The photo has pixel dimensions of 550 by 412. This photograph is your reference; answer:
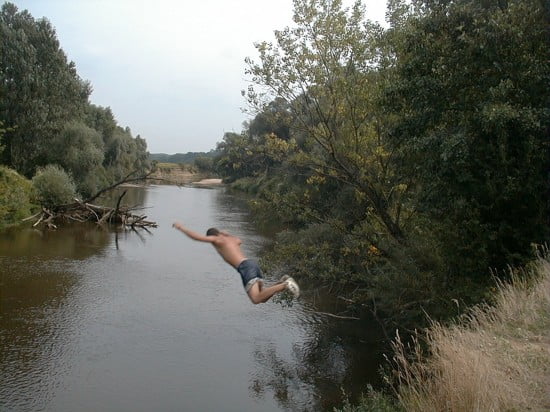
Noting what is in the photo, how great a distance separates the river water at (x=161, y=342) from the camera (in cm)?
1010

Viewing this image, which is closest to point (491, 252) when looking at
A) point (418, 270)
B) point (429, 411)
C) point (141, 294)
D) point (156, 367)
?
point (418, 270)

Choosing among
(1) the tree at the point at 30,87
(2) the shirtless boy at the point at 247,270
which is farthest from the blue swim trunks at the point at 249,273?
(1) the tree at the point at 30,87

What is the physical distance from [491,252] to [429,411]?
5615 mm

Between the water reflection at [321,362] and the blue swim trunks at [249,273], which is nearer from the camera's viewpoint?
the blue swim trunks at [249,273]

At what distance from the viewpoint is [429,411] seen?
18.0 ft

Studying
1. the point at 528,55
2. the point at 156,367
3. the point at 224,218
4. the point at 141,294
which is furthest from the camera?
the point at 224,218

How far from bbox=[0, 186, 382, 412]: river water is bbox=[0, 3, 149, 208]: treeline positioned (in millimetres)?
17413

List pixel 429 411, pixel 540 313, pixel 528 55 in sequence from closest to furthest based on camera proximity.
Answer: pixel 429 411 < pixel 540 313 < pixel 528 55

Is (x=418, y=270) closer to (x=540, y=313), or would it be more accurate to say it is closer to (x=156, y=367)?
(x=540, y=313)

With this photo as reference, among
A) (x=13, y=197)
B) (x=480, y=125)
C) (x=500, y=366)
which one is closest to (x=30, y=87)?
(x=13, y=197)

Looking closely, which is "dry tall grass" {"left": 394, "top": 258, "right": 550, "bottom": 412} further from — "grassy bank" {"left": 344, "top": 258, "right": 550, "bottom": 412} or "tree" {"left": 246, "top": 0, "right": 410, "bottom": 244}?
"tree" {"left": 246, "top": 0, "right": 410, "bottom": 244}

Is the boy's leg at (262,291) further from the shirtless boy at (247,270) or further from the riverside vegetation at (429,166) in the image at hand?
the riverside vegetation at (429,166)

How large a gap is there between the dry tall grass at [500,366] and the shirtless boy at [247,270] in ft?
7.17

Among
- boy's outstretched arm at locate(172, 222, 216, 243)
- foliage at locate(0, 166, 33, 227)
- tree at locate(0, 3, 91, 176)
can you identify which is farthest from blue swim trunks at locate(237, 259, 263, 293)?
tree at locate(0, 3, 91, 176)
